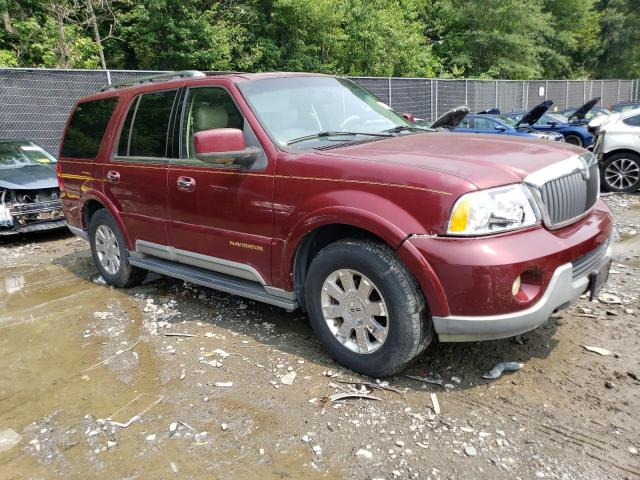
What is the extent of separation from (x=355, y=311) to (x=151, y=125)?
262cm

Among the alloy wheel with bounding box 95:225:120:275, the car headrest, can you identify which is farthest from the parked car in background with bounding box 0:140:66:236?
the car headrest

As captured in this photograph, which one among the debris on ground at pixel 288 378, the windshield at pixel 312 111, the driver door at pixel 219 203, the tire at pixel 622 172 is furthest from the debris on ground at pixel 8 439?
the tire at pixel 622 172

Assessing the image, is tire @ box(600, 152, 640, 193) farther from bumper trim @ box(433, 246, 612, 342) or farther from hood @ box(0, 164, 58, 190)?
hood @ box(0, 164, 58, 190)

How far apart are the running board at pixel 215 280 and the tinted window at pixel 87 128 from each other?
4.18 feet

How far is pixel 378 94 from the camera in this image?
55.3ft

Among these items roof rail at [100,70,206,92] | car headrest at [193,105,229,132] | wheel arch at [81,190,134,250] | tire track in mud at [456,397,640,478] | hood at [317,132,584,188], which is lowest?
tire track in mud at [456,397,640,478]

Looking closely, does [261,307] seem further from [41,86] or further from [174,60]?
[174,60]

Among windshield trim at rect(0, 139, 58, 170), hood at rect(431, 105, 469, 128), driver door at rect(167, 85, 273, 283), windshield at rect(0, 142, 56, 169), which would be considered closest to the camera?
driver door at rect(167, 85, 273, 283)

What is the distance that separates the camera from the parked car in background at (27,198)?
24.6 feet


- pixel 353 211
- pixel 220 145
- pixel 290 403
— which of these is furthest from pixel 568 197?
pixel 220 145

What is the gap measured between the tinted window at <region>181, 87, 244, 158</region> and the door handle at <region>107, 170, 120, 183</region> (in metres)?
1.03

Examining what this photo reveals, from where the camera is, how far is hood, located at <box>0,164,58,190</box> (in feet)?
24.9

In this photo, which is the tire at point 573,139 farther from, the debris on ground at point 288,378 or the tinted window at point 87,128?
the debris on ground at point 288,378

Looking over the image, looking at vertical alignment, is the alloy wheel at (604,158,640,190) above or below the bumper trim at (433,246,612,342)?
below
